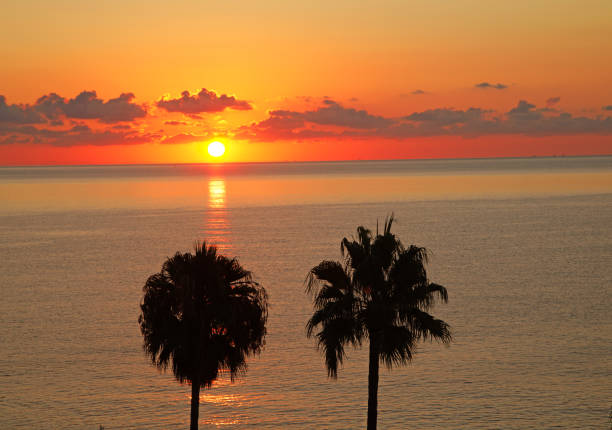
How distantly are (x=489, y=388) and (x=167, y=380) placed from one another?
72.0 ft

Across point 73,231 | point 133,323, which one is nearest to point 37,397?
point 133,323

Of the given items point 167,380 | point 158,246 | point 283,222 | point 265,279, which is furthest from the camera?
point 283,222

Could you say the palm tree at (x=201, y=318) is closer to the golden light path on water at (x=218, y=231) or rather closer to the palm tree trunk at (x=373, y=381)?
the palm tree trunk at (x=373, y=381)

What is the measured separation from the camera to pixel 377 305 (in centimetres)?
3064

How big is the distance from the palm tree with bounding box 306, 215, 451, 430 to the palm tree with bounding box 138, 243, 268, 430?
10.5 feet

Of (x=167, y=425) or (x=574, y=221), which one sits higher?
(x=574, y=221)

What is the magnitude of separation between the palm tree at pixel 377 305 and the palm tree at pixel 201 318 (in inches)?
126

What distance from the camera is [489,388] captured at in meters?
49.6

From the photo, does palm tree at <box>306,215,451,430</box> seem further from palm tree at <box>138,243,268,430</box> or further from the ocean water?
the ocean water

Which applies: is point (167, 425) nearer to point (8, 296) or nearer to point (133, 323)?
point (133, 323)

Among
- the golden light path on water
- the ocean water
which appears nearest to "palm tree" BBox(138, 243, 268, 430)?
the ocean water

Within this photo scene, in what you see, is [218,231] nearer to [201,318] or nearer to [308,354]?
[308,354]

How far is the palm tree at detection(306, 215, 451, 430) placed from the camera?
3030cm

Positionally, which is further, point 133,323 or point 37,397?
point 133,323
